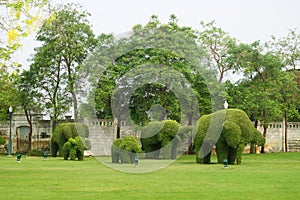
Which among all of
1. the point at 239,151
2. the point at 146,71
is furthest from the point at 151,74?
the point at 239,151

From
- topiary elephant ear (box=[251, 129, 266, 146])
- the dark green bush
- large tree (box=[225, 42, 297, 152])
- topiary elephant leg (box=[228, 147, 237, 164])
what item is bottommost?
the dark green bush

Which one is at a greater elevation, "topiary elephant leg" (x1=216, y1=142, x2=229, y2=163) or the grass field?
"topiary elephant leg" (x1=216, y1=142, x2=229, y2=163)

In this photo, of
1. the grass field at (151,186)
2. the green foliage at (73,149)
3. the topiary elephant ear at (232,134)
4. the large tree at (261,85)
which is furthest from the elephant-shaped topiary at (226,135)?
the large tree at (261,85)

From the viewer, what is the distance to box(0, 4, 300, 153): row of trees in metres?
36.0

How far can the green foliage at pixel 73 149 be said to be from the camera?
2912 centimetres

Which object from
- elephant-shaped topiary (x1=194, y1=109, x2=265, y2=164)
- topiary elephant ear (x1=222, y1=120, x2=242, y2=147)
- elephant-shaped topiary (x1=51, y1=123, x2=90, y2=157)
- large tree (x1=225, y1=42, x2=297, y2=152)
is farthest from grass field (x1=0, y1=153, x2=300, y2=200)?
large tree (x1=225, y1=42, x2=297, y2=152)

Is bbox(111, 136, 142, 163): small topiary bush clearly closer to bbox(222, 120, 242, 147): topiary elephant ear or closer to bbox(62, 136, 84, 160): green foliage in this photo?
bbox(62, 136, 84, 160): green foliage

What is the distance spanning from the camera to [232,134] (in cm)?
2448

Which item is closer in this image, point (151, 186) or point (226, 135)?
point (151, 186)

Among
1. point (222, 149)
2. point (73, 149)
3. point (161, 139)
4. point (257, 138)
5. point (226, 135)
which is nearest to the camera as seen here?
point (226, 135)

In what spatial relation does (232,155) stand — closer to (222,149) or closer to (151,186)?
(222,149)

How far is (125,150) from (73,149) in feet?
14.2

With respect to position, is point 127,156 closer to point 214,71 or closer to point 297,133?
point 214,71

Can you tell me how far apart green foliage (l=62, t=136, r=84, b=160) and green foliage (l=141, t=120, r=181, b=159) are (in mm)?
4541
